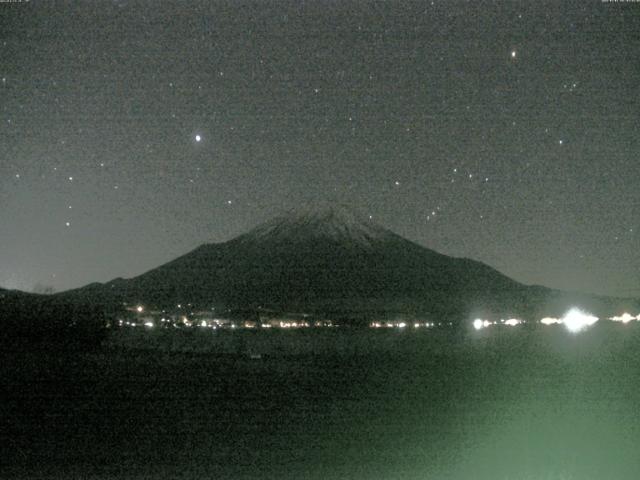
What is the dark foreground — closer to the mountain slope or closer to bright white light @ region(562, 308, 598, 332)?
bright white light @ region(562, 308, 598, 332)

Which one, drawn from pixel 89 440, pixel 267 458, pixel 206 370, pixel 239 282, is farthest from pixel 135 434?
pixel 239 282

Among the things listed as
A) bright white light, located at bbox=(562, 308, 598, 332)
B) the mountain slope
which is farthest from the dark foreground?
the mountain slope

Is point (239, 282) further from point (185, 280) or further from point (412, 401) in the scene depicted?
point (412, 401)

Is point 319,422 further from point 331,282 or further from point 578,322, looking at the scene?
point 331,282

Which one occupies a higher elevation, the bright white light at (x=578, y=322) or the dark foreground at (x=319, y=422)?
the bright white light at (x=578, y=322)

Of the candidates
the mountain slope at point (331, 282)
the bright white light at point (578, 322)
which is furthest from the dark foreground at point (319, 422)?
the mountain slope at point (331, 282)

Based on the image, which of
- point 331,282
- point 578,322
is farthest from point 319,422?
point 331,282

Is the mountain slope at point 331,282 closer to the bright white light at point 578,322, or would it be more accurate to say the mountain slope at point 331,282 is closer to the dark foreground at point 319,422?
the bright white light at point 578,322

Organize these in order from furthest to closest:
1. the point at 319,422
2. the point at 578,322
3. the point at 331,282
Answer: the point at 331,282, the point at 578,322, the point at 319,422
